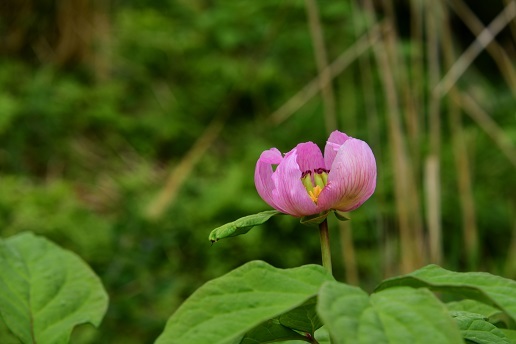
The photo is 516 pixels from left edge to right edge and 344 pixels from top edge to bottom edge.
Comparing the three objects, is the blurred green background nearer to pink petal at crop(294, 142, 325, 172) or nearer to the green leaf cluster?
pink petal at crop(294, 142, 325, 172)

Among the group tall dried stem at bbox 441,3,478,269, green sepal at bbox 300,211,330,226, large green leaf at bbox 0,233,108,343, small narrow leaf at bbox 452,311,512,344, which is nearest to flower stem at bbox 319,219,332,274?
green sepal at bbox 300,211,330,226

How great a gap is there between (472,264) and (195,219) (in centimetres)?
81

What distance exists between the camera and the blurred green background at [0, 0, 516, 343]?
1955 millimetres

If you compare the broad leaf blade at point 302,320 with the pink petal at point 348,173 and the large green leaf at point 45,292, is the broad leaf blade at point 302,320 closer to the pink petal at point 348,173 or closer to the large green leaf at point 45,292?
the pink petal at point 348,173

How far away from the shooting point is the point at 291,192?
0.64 meters

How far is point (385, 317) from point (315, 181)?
0.22m

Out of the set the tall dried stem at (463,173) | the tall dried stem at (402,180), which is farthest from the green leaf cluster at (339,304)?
the tall dried stem at (463,173)

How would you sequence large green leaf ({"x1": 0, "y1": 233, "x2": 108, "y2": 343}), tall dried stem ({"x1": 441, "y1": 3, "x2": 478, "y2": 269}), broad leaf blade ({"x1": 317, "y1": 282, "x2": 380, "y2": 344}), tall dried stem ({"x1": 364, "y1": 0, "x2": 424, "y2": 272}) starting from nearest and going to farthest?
1. broad leaf blade ({"x1": 317, "y1": 282, "x2": 380, "y2": 344})
2. large green leaf ({"x1": 0, "y1": 233, "x2": 108, "y2": 343})
3. tall dried stem ({"x1": 364, "y1": 0, "x2": 424, "y2": 272})
4. tall dried stem ({"x1": 441, "y1": 3, "x2": 478, "y2": 269})

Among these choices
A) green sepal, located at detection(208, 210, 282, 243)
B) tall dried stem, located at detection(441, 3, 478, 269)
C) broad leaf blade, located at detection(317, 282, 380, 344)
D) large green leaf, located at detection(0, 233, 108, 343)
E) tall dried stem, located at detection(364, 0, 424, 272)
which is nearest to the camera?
broad leaf blade, located at detection(317, 282, 380, 344)

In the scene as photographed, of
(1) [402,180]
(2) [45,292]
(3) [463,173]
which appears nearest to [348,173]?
(2) [45,292]

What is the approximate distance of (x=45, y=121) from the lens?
9.48 ft

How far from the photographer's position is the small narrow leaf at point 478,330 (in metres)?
0.61

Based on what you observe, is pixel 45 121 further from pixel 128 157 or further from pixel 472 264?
pixel 472 264

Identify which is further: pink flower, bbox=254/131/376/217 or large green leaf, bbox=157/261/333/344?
Answer: pink flower, bbox=254/131/376/217
